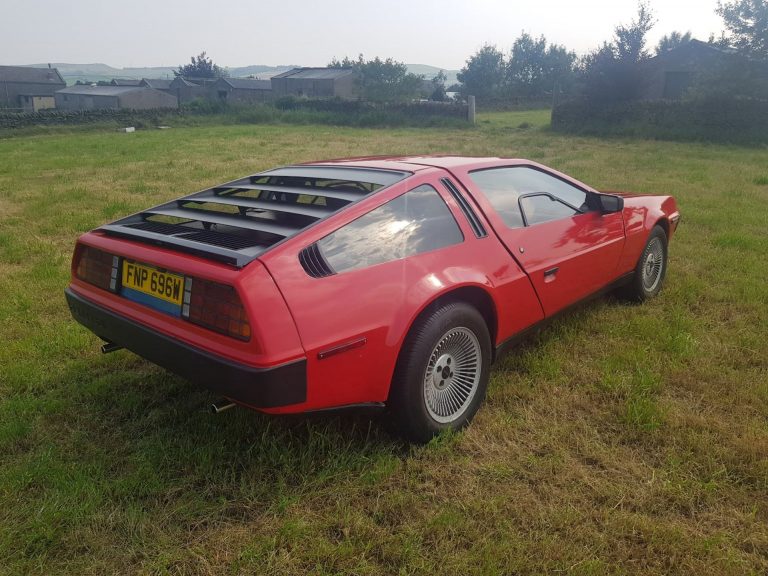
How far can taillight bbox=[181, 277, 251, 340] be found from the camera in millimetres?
2104

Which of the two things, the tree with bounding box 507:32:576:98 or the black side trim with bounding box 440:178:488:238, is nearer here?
the black side trim with bounding box 440:178:488:238

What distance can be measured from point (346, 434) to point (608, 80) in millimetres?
22281

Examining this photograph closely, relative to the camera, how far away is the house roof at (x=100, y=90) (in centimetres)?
5415

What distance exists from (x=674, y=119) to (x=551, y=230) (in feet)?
59.2

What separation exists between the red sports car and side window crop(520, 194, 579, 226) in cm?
1

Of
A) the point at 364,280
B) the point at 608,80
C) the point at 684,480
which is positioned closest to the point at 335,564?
the point at 364,280

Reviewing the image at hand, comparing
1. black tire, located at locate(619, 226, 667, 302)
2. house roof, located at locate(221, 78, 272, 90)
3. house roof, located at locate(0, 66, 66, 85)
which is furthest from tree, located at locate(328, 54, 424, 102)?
black tire, located at locate(619, 226, 667, 302)

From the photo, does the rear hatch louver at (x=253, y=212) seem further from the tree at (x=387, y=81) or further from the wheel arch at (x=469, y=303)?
the tree at (x=387, y=81)

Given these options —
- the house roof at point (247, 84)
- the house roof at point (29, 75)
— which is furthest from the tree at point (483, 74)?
the house roof at point (29, 75)

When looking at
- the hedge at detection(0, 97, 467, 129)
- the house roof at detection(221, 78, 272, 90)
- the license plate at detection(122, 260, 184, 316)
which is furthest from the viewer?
the house roof at detection(221, 78, 272, 90)

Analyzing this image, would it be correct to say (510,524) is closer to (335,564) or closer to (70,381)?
(335,564)

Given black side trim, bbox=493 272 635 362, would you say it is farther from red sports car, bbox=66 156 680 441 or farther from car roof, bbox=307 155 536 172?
car roof, bbox=307 155 536 172

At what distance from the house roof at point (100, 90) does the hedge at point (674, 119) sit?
155ft

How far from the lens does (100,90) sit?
56.1 meters
